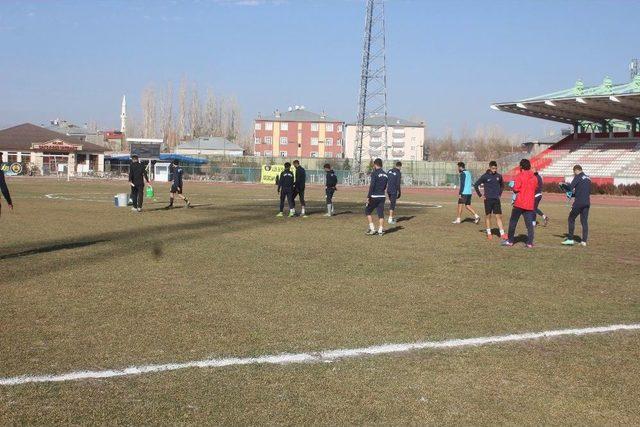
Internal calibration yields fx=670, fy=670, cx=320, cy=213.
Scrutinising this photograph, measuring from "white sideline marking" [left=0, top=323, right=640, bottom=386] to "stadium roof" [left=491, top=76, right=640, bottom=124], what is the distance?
50.0 metres

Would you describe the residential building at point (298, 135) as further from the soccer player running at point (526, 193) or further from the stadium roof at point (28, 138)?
the soccer player running at point (526, 193)

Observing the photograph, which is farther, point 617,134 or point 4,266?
point 617,134

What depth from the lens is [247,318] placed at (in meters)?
7.70

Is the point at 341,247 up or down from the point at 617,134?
down

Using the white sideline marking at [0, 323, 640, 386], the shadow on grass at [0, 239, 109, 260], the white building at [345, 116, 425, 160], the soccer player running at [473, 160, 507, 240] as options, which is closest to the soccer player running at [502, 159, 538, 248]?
the soccer player running at [473, 160, 507, 240]

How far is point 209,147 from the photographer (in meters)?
111

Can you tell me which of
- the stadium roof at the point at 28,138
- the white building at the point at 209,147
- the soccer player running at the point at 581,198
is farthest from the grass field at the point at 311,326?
the white building at the point at 209,147

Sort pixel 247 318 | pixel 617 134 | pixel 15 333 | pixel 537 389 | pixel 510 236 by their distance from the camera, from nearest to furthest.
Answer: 1. pixel 537 389
2. pixel 15 333
3. pixel 247 318
4. pixel 510 236
5. pixel 617 134

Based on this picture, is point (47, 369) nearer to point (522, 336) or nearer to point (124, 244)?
point (522, 336)

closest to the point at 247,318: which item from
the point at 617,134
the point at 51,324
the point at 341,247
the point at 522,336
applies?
the point at 51,324

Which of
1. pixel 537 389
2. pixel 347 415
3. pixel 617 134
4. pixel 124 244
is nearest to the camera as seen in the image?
pixel 347 415

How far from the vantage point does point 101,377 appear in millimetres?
5469

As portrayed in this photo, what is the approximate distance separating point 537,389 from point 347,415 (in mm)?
1707

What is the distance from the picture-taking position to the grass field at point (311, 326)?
496 cm
